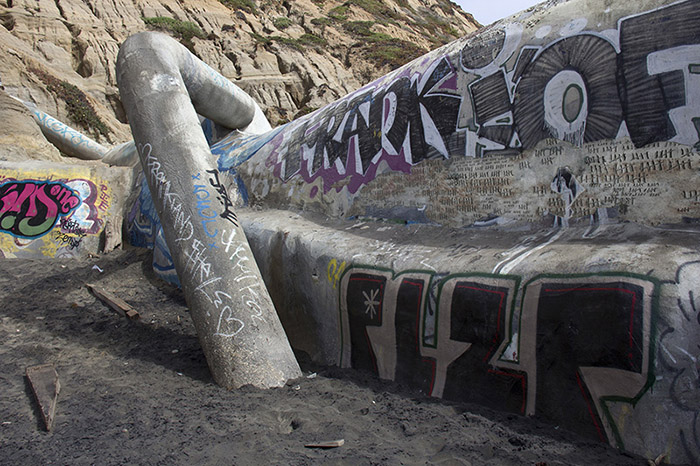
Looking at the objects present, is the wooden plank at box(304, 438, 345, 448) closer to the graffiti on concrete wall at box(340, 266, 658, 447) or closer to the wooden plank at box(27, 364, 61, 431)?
the graffiti on concrete wall at box(340, 266, 658, 447)

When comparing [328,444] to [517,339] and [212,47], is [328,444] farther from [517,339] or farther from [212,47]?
[212,47]

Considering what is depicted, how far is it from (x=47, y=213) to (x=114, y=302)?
3145 mm

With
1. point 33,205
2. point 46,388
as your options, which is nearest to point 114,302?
point 46,388

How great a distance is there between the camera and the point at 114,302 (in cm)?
613

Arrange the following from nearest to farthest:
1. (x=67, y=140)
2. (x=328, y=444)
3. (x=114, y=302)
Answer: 1. (x=328, y=444)
2. (x=114, y=302)
3. (x=67, y=140)

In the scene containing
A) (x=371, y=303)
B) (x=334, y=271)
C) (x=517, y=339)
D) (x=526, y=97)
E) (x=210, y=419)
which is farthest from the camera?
(x=334, y=271)

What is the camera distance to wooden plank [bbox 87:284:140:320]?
580cm

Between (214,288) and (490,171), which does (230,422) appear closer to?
(214,288)

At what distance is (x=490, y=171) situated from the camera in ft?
13.1

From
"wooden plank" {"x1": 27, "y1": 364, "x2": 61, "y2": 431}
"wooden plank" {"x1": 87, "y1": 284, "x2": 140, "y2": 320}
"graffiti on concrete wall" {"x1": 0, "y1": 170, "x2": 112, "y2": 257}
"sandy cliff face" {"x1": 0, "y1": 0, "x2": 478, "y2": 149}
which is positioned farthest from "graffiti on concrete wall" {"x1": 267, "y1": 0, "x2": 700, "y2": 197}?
"sandy cliff face" {"x1": 0, "y1": 0, "x2": 478, "y2": 149}

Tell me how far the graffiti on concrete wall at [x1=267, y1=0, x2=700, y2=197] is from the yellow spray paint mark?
1.14 m

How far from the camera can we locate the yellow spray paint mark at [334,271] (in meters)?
4.36

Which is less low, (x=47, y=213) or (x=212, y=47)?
(x=212, y=47)

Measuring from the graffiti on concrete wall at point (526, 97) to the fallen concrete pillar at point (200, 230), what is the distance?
1.55 metres
